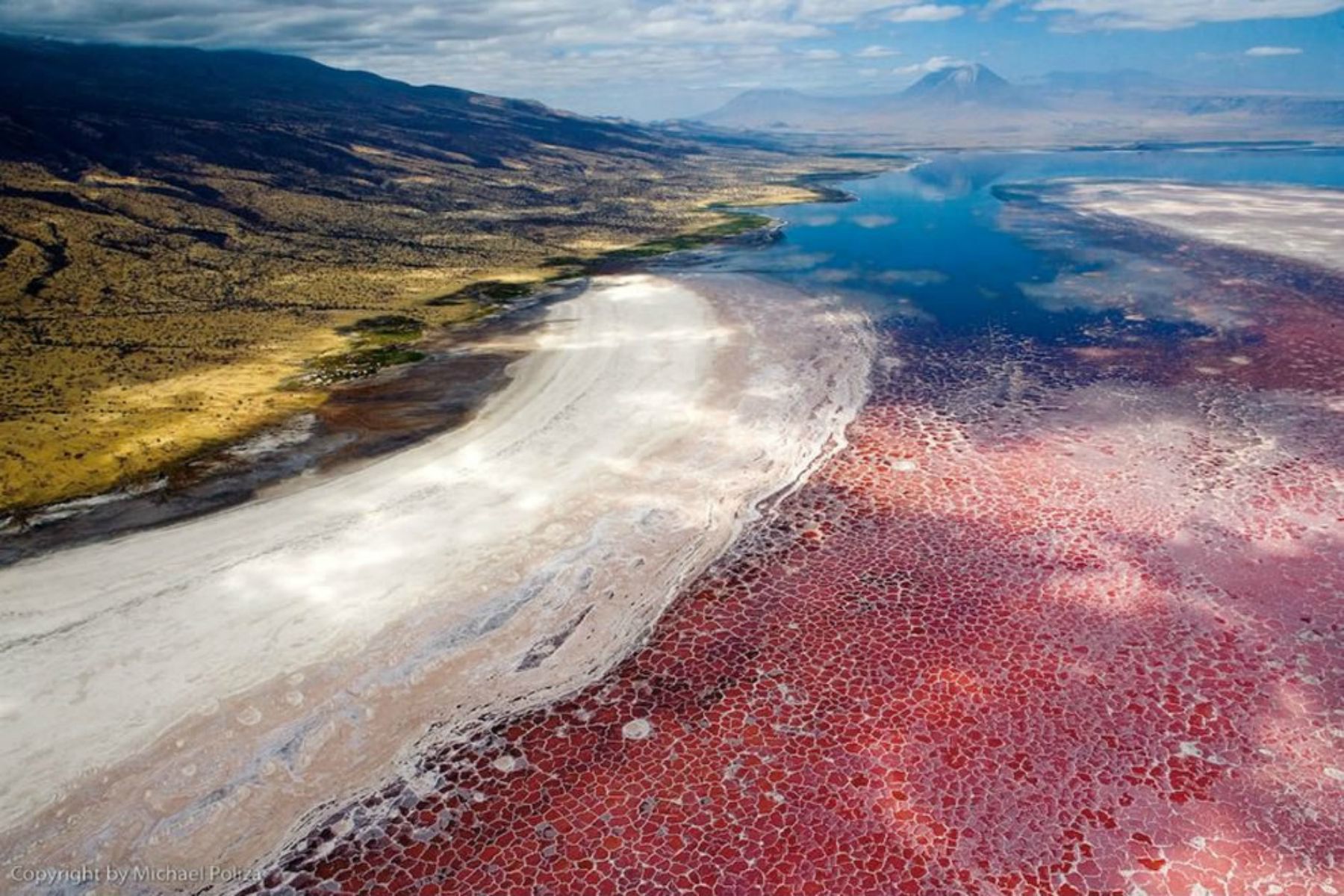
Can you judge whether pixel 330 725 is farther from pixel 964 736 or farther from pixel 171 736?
pixel 964 736

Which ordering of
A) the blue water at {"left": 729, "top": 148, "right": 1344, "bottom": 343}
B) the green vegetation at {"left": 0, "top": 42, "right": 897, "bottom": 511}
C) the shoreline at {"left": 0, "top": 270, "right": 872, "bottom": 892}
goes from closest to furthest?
the shoreline at {"left": 0, "top": 270, "right": 872, "bottom": 892}
the green vegetation at {"left": 0, "top": 42, "right": 897, "bottom": 511}
the blue water at {"left": 729, "top": 148, "right": 1344, "bottom": 343}

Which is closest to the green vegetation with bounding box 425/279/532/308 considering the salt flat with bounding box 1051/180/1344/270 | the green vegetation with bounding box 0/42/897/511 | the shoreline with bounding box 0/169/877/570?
the green vegetation with bounding box 0/42/897/511

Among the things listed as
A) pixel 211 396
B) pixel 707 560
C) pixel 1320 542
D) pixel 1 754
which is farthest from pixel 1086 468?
pixel 211 396

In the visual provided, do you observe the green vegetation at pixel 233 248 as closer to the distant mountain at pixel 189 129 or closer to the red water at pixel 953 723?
the distant mountain at pixel 189 129

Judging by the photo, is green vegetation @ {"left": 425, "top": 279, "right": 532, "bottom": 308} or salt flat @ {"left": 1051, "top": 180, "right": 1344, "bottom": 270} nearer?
green vegetation @ {"left": 425, "top": 279, "right": 532, "bottom": 308}

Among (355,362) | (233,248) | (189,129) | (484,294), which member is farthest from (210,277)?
(189,129)

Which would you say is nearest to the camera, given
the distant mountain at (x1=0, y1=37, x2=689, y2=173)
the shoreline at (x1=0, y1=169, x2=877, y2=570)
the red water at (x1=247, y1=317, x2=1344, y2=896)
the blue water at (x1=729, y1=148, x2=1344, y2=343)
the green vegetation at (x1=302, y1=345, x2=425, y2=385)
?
the red water at (x1=247, y1=317, x2=1344, y2=896)

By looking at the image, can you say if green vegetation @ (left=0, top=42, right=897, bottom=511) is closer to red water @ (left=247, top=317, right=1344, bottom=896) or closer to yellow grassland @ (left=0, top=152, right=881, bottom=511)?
yellow grassland @ (left=0, top=152, right=881, bottom=511)
